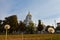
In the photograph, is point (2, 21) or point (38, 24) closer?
point (2, 21)

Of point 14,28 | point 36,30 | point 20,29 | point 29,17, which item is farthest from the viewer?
point 29,17

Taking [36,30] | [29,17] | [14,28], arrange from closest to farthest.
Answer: [14,28] → [36,30] → [29,17]

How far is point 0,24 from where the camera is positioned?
71.6 meters

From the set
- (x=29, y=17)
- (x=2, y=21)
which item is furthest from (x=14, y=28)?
(x=29, y=17)

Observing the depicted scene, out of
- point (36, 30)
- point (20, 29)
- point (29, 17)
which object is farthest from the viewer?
Result: point (29, 17)

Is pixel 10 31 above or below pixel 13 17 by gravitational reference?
below

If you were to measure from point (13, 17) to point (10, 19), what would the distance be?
5.24 ft

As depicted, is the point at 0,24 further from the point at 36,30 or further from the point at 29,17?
the point at 29,17

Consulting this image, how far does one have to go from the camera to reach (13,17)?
6875 cm

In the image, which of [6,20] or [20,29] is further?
[20,29]

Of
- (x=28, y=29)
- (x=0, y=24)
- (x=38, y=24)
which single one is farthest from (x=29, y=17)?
(x=0, y=24)

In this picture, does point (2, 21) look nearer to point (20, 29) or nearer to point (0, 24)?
point (0, 24)

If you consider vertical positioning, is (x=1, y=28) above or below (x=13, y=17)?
below

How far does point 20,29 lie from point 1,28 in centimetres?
1018
